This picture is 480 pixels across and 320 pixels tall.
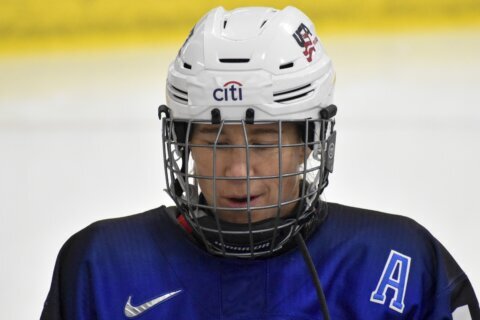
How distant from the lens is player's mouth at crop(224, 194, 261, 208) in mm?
1453

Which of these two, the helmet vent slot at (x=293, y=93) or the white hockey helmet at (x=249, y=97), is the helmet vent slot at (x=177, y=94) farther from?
the helmet vent slot at (x=293, y=93)

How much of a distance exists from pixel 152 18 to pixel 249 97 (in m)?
1.13

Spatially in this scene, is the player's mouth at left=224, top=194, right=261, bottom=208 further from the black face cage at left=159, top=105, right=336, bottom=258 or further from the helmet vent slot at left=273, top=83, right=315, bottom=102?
the helmet vent slot at left=273, top=83, right=315, bottom=102

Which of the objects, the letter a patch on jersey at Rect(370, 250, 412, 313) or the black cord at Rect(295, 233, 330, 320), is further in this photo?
the letter a patch on jersey at Rect(370, 250, 412, 313)

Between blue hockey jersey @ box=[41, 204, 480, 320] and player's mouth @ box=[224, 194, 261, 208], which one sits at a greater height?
player's mouth @ box=[224, 194, 261, 208]

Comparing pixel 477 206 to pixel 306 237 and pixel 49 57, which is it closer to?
pixel 306 237

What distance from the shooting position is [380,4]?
2.43m

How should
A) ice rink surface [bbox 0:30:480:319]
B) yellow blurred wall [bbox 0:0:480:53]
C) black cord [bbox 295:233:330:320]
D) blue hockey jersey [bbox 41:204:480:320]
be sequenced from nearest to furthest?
black cord [bbox 295:233:330:320] < blue hockey jersey [bbox 41:204:480:320] < ice rink surface [bbox 0:30:480:319] < yellow blurred wall [bbox 0:0:480:53]

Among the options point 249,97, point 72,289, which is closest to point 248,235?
point 249,97

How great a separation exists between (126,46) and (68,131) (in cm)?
25

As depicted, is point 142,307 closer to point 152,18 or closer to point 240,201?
point 240,201

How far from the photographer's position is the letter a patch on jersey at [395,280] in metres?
1.52

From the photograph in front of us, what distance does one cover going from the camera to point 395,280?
154 cm

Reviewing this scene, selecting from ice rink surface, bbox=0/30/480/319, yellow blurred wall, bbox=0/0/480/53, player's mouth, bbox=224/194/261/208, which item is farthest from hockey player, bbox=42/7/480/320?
yellow blurred wall, bbox=0/0/480/53
